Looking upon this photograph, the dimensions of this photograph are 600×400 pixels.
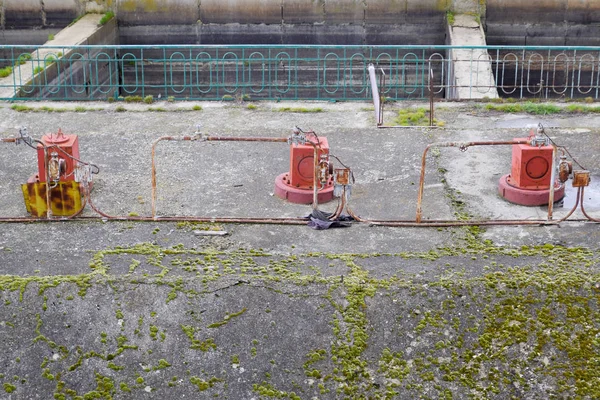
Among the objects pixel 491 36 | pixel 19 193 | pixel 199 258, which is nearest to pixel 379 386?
pixel 199 258

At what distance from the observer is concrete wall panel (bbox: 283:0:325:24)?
19203 mm

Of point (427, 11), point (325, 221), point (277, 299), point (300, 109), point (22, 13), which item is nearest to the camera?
point (277, 299)

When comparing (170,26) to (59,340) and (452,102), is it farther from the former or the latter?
(59,340)

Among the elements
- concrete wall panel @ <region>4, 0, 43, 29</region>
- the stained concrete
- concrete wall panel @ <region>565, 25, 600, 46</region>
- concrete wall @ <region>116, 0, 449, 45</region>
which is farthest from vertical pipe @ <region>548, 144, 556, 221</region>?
concrete wall panel @ <region>4, 0, 43, 29</region>

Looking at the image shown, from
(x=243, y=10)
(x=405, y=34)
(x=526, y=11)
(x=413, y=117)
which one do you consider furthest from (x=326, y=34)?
(x=413, y=117)

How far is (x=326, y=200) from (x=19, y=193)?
3342mm

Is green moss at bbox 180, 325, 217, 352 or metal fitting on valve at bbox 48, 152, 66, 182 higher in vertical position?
metal fitting on valve at bbox 48, 152, 66, 182

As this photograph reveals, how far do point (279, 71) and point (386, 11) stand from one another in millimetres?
2735

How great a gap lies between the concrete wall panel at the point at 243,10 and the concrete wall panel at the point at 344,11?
3.54 feet

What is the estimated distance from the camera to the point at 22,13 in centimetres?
2005

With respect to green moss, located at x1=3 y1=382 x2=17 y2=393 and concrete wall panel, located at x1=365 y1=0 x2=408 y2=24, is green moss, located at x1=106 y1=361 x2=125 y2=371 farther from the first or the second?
concrete wall panel, located at x1=365 y1=0 x2=408 y2=24

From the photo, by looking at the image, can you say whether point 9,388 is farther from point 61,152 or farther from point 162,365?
point 61,152

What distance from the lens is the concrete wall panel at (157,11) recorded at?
19.4 metres

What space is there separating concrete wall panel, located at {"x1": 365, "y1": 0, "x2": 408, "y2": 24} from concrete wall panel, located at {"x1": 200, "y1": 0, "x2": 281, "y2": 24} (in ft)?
6.46
